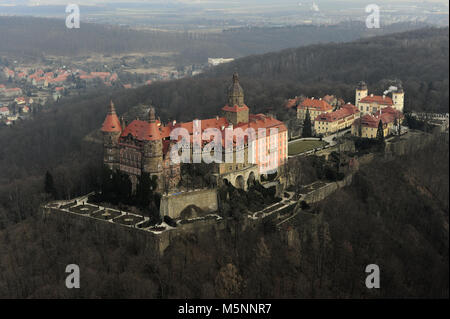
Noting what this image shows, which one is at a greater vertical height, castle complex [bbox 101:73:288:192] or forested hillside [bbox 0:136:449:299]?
castle complex [bbox 101:73:288:192]

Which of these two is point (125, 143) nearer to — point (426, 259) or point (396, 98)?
point (426, 259)

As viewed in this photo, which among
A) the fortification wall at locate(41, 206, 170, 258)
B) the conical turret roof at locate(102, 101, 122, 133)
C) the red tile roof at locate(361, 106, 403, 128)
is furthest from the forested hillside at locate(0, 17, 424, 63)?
the fortification wall at locate(41, 206, 170, 258)

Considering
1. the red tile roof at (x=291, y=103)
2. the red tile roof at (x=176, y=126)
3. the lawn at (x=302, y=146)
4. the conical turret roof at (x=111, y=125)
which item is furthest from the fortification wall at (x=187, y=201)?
the red tile roof at (x=291, y=103)

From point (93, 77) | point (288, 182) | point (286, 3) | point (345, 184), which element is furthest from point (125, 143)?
point (93, 77)

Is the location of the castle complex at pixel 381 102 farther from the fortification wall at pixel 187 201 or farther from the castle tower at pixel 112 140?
the castle tower at pixel 112 140

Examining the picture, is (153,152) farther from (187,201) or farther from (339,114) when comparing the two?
(339,114)

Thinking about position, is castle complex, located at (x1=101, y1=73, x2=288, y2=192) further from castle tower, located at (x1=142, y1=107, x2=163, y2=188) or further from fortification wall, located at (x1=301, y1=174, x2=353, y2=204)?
fortification wall, located at (x1=301, y1=174, x2=353, y2=204)
